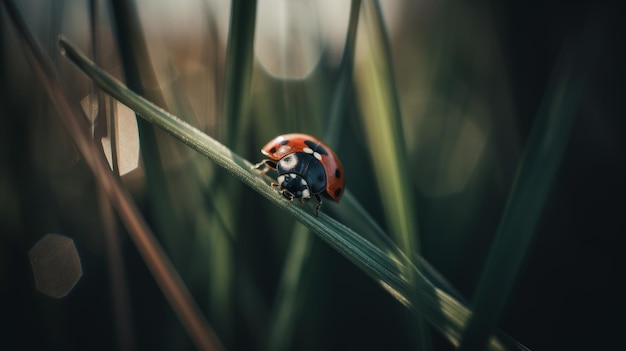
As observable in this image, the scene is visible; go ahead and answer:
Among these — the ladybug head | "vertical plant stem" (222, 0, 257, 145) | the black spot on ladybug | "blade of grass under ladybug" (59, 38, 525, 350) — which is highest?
"vertical plant stem" (222, 0, 257, 145)

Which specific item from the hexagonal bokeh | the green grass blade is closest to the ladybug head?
the green grass blade

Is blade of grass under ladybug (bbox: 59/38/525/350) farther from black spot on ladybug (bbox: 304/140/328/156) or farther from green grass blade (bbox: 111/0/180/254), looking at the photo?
black spot on ladybug (bbox: 304/140/328/156)

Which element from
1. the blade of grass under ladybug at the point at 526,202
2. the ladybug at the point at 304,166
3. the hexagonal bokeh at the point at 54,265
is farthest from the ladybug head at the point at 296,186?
the blade of grass under ladybug at the point at 526,202

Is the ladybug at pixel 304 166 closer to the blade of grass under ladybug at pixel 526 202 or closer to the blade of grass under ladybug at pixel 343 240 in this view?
the blade of grass under ladybug at pixel 343 240

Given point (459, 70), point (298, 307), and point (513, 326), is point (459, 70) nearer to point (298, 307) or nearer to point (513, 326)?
point (513, 326)

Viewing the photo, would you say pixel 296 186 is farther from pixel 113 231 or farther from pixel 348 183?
pixel 113 231
